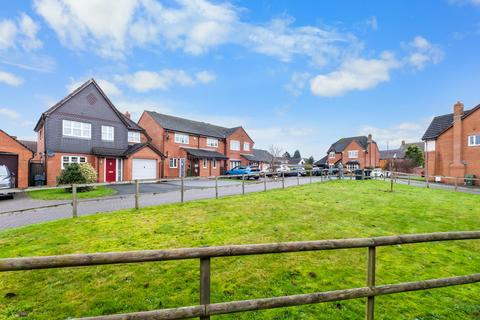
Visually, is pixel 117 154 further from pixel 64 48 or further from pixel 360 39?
pixel 360 39

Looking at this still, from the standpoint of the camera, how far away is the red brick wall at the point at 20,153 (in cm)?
1995

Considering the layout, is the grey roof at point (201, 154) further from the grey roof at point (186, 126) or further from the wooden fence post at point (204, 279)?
the wooden fence post at point (204, 279)

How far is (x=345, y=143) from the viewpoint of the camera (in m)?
62.5

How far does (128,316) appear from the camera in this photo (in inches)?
86.5

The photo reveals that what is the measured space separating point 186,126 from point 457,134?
35173mm

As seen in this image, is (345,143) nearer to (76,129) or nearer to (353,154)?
(353,154)

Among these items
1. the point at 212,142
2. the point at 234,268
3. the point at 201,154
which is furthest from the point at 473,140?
the point at 234,268

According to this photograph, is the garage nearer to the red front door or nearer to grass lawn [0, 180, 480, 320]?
the red front door

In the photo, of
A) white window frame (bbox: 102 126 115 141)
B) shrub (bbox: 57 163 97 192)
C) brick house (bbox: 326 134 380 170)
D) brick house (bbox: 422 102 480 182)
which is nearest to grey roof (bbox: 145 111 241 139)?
white window frame (bbox: 102 126 115 141)

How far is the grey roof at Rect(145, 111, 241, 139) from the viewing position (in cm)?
3538

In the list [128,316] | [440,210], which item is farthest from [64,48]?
[440,210]

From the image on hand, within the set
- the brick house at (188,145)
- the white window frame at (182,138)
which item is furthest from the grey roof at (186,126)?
the white window frame at (182,138)

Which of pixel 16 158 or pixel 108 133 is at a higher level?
pixel 108 133

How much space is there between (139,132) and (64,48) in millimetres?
12520
